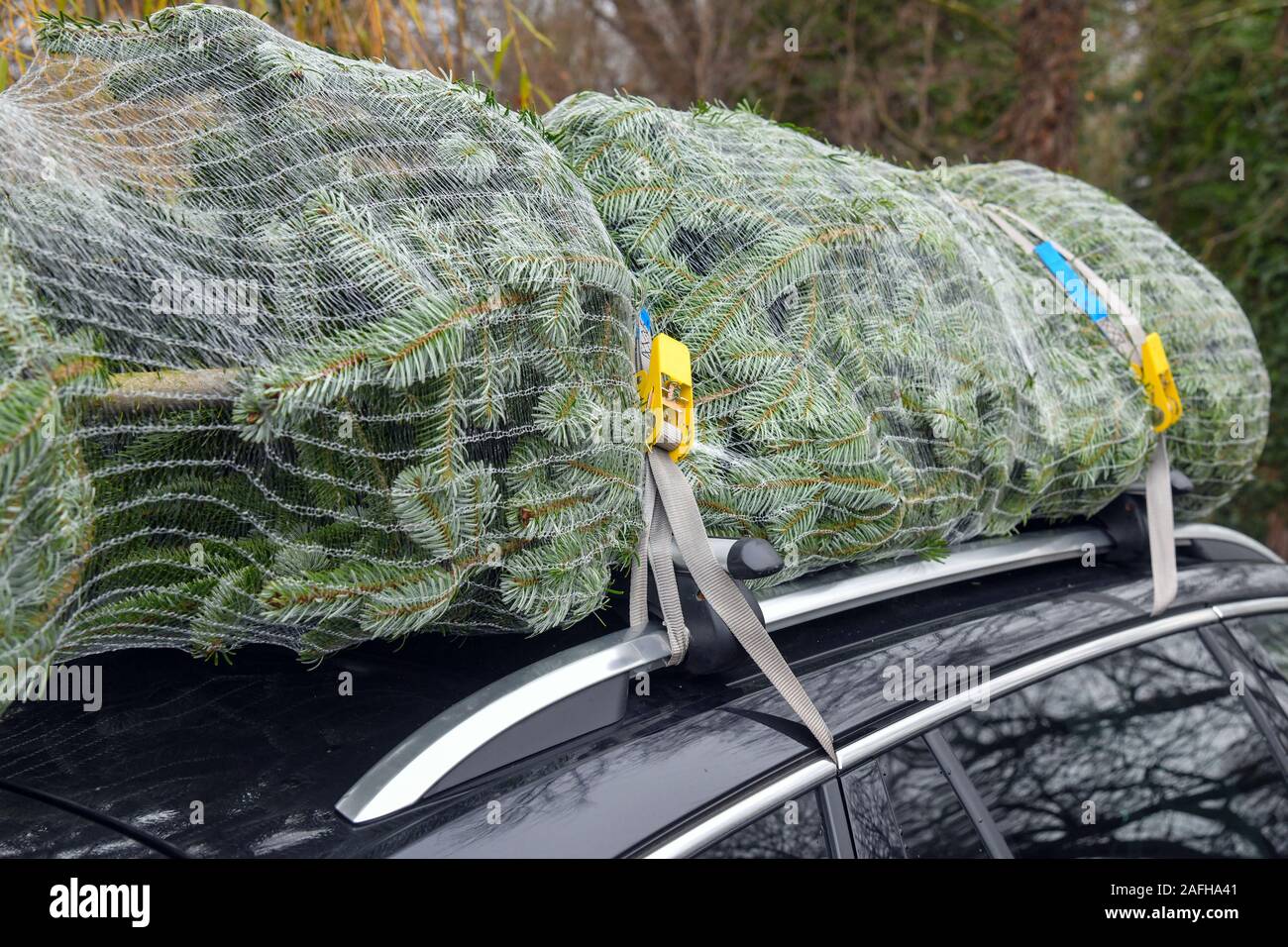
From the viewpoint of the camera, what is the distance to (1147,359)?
7.01ft

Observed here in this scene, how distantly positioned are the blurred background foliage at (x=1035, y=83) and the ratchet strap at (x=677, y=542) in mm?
4995

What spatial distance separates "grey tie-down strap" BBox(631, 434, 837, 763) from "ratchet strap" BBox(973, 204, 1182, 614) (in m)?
1.01

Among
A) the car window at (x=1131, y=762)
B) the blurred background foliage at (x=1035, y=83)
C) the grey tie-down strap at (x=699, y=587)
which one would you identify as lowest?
the car window at (x=1131, y=762)

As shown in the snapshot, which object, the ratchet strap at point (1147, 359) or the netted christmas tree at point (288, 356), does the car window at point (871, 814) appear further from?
the ratchet strap at point (1147, 359)

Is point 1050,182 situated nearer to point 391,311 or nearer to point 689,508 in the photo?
point 689,508

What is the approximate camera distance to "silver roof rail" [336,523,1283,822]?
3.97ft

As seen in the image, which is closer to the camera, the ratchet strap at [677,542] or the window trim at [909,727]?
the window trim at [909,727]

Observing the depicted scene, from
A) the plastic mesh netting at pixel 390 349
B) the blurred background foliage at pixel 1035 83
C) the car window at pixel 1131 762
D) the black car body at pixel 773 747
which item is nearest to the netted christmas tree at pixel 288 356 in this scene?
the plastic mesh netting at pixel 390 349

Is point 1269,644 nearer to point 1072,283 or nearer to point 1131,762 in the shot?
point 1131,762

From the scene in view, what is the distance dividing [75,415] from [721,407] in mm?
839

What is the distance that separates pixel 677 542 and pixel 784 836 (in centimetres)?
39

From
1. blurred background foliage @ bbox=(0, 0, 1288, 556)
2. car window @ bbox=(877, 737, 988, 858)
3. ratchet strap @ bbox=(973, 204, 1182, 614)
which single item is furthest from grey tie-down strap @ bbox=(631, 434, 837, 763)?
blurred background foliage @ bbox=(0, 0, 1288, 556)

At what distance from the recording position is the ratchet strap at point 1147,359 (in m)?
2.10

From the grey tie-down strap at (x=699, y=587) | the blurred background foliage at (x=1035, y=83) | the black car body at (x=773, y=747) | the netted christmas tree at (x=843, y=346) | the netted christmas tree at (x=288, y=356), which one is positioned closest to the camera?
the netted christmas tree at (x=288, y=356)
